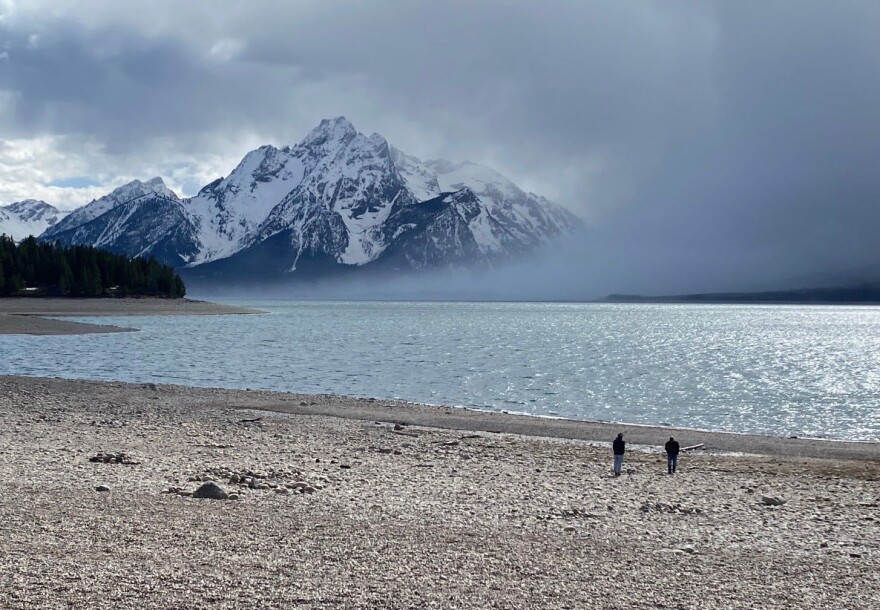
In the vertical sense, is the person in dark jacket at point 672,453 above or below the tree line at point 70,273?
below

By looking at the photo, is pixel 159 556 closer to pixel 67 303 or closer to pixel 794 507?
pixel 794 507

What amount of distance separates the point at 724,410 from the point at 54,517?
3966 centimetres

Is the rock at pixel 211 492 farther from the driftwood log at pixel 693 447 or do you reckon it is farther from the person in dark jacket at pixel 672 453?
the driftwood log at pixel 693 447

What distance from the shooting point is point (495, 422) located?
38.6 m

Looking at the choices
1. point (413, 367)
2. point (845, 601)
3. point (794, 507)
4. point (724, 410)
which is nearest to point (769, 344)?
point (413, 367)

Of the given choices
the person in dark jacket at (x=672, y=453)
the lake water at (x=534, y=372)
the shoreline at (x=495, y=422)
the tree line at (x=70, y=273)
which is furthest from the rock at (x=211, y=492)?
the tree line at (x=70, y=273)

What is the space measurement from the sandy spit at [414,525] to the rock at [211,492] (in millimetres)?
357

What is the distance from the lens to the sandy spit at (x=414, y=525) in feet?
40.2

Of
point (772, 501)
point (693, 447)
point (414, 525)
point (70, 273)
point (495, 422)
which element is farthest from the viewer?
point (70, 273)

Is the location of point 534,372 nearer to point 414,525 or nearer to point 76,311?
point 414,525

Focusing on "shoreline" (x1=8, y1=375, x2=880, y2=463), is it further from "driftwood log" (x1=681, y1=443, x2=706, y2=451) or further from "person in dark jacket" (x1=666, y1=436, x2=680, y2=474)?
"person in dark jacket" (x1=666, y1=436, x2=680, y2=474)

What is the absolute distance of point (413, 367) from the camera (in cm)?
7019

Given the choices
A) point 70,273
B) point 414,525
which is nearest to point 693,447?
point 414,525

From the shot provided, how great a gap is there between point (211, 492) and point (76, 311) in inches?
5197
